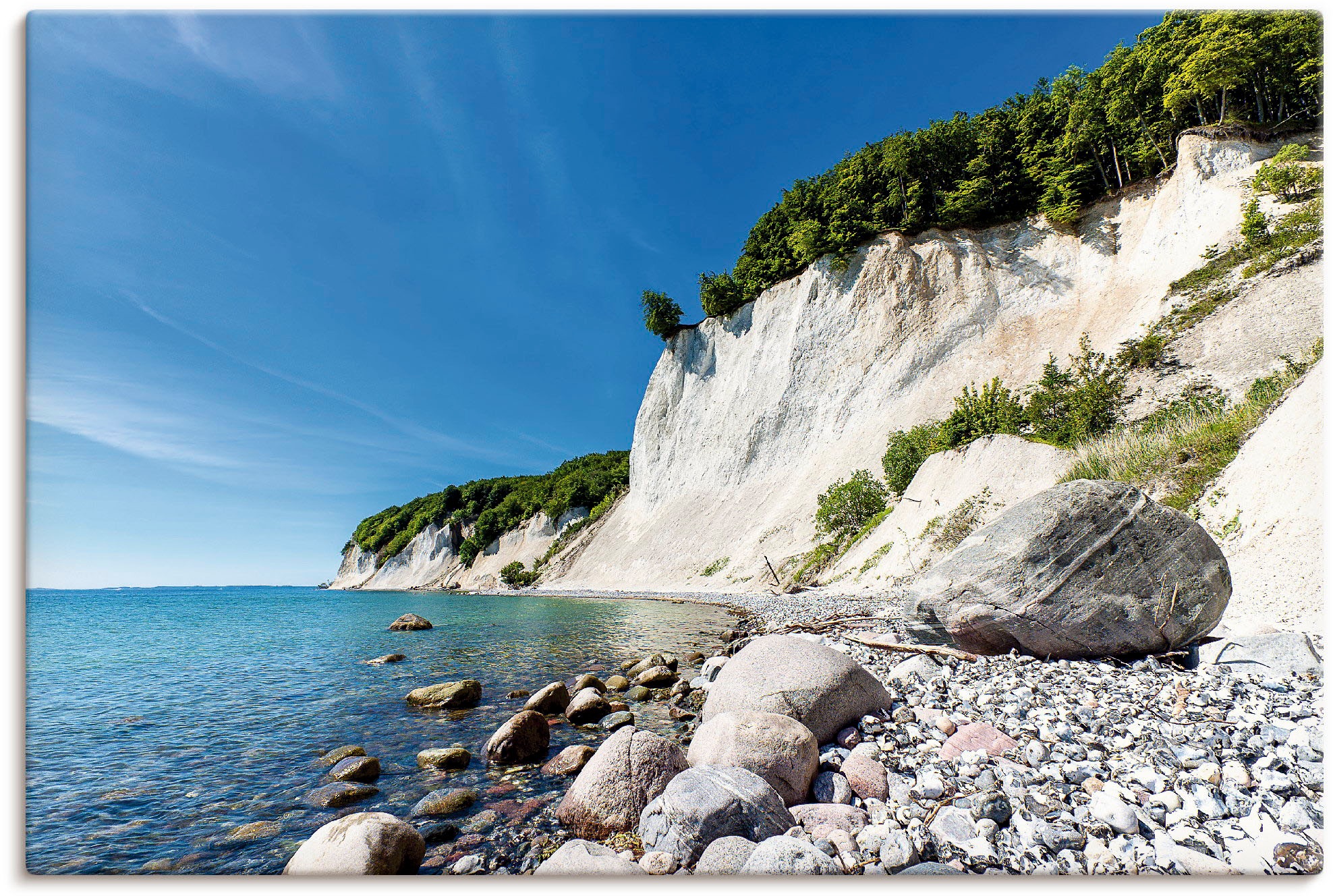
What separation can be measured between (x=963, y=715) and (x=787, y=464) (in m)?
30.6

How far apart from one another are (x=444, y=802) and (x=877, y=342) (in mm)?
33937

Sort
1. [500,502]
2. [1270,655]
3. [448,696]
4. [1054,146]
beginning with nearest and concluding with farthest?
[1270,655] → [448,696] → [1054,146] → [500,502]

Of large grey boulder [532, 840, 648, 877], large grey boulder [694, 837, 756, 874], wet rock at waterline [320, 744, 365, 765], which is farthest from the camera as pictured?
wet rock at waterline [320, 744, 365, 765]

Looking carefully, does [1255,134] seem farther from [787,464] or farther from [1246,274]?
[787,464]

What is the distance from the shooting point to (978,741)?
4.37m

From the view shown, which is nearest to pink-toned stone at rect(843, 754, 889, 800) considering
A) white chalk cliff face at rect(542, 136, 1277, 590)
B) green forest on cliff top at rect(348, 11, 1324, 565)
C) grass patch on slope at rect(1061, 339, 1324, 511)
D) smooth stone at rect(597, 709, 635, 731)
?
smooth stone at rect(597, 709, 635, 731)

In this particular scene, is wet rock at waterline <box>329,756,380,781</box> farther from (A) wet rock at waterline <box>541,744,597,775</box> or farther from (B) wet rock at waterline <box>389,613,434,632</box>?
(B) wet rock at waterline <box>389,613,434,632</box>

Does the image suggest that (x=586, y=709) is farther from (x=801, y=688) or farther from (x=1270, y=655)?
(x=1270, y=655)

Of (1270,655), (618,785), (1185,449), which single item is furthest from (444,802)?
(1185,449)

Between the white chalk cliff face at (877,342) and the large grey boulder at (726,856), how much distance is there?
25140mm

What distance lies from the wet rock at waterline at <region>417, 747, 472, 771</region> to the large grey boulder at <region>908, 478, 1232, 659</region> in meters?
6.19

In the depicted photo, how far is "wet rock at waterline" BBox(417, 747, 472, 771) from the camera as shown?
621 cm

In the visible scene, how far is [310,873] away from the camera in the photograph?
3.95 meters

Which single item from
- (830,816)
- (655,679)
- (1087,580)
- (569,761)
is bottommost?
(655,679)
